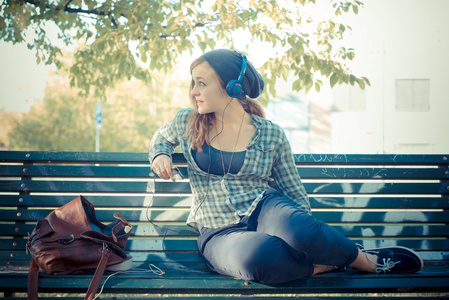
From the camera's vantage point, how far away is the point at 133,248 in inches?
121

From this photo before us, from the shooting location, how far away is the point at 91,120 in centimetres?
2380

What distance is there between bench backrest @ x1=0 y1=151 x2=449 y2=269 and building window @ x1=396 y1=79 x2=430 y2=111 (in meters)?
23.7

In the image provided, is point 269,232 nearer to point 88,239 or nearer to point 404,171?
point 88,239

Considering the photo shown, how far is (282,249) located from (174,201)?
1.13m

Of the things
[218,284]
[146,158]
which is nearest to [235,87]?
[146,158]

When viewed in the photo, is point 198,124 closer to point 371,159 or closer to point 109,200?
point 109,200

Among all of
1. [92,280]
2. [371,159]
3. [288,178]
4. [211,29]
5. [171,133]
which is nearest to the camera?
[92,280]

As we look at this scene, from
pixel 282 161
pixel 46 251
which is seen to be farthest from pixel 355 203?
pixel 46 251

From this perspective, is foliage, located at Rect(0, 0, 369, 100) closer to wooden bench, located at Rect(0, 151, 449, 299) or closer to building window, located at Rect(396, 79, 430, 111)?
wooden bench, located at Rect(0, 151, 449, 299)

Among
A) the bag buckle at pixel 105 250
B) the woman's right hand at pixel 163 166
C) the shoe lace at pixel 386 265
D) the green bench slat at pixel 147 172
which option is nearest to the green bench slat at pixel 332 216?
the green bench slat at pixel 147 172

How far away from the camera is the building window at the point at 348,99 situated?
26.2 meters

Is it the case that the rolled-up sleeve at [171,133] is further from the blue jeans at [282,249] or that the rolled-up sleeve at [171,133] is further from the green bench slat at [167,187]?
the blue jeans at [282,249]

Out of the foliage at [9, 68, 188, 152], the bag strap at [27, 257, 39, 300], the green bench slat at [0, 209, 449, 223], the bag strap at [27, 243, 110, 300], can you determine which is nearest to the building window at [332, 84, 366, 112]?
the foliage at [9, 68, 188, 152]

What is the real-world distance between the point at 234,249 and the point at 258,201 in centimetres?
45
